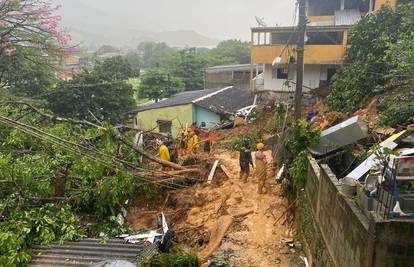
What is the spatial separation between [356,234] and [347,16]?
2263 cm

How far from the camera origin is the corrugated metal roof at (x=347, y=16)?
23.3 m

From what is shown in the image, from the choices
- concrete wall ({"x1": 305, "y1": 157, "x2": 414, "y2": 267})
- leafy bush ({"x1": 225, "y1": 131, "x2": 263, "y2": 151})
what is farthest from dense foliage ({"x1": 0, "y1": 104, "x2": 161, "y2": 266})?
leafy bush ({"x1": 225, "y1": 131, "x2": 263, "y2": 151})

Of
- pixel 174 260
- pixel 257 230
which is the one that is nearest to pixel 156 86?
pixel 257 230

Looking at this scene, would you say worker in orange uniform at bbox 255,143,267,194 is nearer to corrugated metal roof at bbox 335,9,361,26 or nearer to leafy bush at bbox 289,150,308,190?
leafy bush at bbox 289,150,308,190

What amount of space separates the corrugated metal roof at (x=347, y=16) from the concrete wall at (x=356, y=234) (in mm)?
19461

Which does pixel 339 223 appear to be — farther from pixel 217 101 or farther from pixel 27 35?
pixel 217 101

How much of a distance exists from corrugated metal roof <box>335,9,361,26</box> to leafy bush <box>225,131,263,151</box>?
445 inches

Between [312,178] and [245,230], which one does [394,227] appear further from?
[245,230]

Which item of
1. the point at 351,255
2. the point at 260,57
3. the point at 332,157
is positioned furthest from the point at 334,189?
the point at 260,57

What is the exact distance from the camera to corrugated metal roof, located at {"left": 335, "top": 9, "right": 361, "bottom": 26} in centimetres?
2329

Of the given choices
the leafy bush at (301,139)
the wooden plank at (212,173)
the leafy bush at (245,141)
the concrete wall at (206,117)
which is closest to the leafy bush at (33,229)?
the wooden plank at (212,173)

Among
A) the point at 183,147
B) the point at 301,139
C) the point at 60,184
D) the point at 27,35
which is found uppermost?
the point at 27,35

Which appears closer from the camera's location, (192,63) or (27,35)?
(27,35)

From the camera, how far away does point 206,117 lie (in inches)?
961
